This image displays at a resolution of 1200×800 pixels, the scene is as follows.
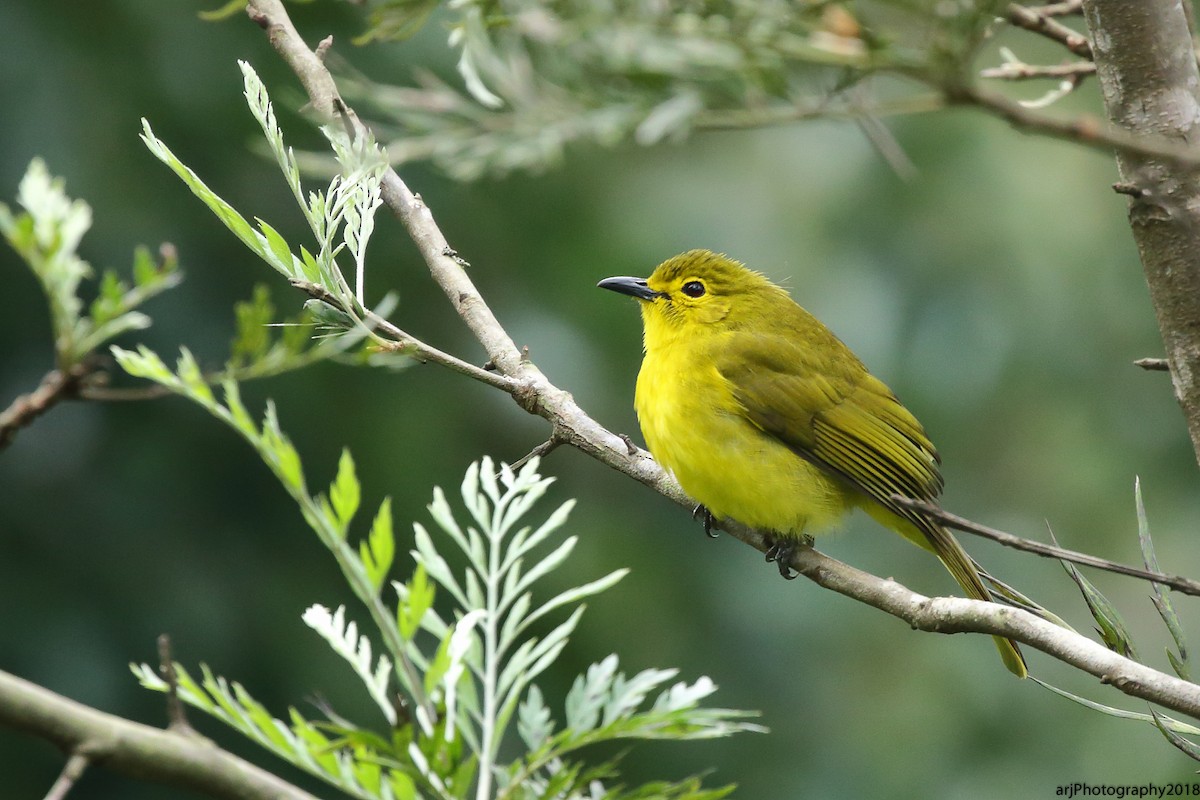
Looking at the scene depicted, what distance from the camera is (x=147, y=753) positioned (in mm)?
1061

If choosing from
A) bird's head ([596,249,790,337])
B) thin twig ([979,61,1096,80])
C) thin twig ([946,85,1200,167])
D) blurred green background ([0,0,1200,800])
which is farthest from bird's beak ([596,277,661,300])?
thin twig ([946,85,1200,167])

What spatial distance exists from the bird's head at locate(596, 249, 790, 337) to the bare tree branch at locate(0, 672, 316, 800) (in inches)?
124

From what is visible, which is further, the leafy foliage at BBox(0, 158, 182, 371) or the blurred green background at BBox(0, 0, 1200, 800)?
the blurred green background at BBox(0, 0, 1200, 800)

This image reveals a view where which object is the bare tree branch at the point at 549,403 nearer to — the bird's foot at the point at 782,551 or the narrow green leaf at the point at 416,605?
the bird's foot at the point at 782,551

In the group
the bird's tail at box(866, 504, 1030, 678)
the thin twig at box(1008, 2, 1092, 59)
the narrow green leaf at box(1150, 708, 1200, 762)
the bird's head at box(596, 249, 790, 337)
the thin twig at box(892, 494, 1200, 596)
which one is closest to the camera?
the thin twig at box(892, 494, 1200, 596)

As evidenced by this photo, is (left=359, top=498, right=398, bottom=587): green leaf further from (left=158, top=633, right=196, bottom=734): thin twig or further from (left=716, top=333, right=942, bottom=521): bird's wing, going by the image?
(left=716, top=333, right=942, bottom=521): bird's wing

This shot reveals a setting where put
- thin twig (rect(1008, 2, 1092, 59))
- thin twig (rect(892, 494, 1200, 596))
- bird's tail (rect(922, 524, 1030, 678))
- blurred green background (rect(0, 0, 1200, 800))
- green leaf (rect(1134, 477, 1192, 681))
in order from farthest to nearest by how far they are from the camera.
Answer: blurred green background (rect(0, 0, 1200, 800))
bird's tail (rect(922, 524, 1030, 678))
thin twig (rect(1008, 2, 1092, 59))
green leaf (rect(1134, 477, 1192, 681))
thin twig (rect(892, 494, 1200, 596))

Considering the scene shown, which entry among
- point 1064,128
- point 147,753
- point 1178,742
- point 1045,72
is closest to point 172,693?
point 147,753

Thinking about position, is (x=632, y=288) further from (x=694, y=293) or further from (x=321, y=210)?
(x=321, y=210)

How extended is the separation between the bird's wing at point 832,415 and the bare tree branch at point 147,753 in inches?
104

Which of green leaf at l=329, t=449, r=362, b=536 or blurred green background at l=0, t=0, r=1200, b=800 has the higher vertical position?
blurred green background at l=0, t=0, r=1200, b=800

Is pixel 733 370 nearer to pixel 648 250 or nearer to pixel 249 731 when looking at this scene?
pixel 648 250

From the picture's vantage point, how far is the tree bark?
1.88 meters

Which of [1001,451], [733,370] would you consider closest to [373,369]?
[733,370]
